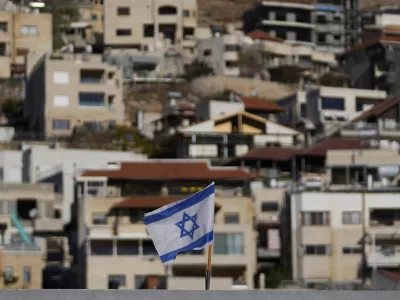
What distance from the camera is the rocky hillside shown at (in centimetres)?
9812

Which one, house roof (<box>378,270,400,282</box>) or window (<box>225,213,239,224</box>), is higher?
window (<box>225,213,239,224</box>)

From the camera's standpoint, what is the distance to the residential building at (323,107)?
64938 millimetres

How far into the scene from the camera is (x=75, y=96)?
212ft

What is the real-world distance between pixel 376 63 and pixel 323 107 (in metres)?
12.2

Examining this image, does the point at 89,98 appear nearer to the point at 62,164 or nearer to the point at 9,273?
the point at 62,164

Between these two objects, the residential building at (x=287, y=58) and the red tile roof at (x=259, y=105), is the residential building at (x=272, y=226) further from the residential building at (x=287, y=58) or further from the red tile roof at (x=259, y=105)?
the residential building at (x=287, y=58)

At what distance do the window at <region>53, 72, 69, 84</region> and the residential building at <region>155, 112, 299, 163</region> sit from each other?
484 cm

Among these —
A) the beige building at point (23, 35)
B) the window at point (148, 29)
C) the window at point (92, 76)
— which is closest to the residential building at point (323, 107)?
the window at point (92, 76)

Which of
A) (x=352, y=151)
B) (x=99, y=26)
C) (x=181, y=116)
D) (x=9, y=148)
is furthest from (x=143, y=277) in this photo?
(x=99, y=26)

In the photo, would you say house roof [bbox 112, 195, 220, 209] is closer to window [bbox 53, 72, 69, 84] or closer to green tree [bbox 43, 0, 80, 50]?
window [bbox 53, 72, 69, 84]

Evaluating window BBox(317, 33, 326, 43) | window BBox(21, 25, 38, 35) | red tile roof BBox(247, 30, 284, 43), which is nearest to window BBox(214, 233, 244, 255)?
window BBox(21, 25, 38, 35)

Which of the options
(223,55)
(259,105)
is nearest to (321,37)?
(223,55)

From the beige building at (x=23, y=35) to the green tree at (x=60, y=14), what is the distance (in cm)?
363

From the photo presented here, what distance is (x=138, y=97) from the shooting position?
71188 mm
